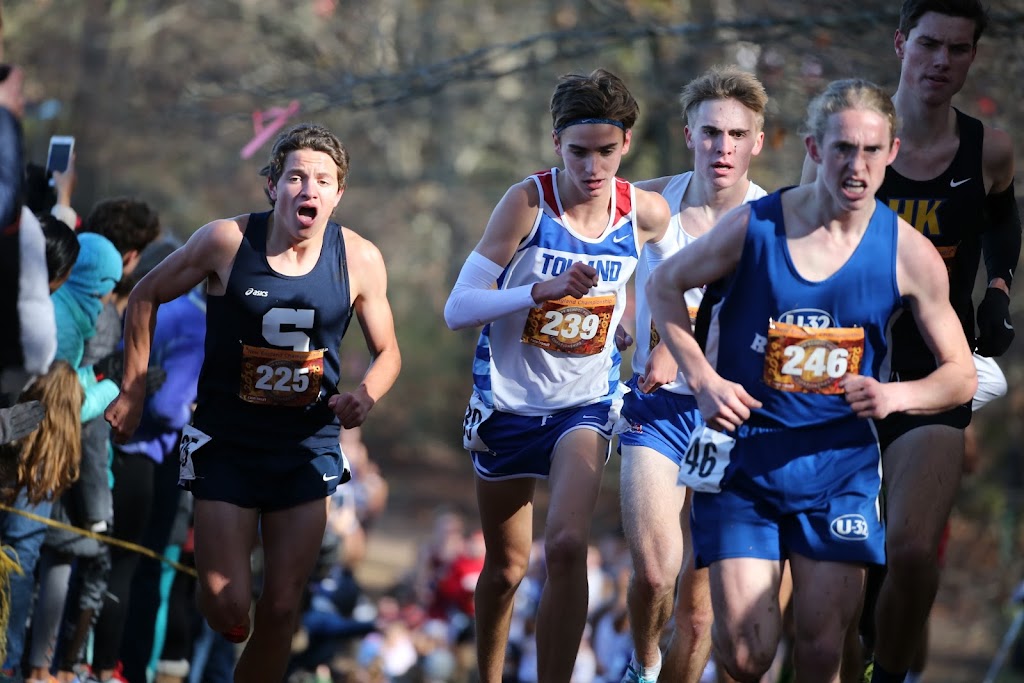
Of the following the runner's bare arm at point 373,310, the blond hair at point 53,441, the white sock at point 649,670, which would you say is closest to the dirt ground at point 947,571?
the white sock at point 649,670

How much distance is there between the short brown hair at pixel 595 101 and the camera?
526 centimetres

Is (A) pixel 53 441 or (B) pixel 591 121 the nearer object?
(B) pixel 591 121

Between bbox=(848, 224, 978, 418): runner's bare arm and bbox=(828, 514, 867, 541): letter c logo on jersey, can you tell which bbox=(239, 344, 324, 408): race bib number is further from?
bbox=(848, 224, 978, 418): runner's bare arm

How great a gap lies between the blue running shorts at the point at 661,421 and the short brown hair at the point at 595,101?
3.44 ft

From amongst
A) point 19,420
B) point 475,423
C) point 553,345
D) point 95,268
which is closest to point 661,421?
point 553,345

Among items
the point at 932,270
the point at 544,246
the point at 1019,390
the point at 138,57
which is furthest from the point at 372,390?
the point at 138,57

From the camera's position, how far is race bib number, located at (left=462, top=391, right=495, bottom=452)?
545cm

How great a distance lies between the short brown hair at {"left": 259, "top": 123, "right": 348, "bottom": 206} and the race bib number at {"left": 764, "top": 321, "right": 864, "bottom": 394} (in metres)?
1.90

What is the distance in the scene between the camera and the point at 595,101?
17.2ft

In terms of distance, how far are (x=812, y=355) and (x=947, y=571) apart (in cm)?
1750

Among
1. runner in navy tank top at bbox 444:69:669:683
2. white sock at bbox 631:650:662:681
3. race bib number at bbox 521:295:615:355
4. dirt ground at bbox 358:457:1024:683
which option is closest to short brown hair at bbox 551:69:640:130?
runner in navy tank top at bbox 444:69:669:683

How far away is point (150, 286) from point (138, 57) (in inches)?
774

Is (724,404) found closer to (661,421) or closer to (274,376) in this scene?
(661,421)

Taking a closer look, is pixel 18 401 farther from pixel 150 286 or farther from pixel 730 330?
pixel 730 330
